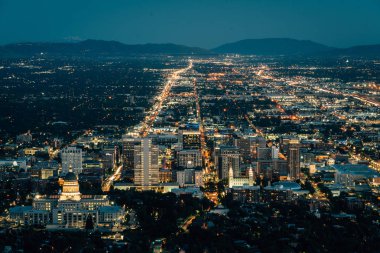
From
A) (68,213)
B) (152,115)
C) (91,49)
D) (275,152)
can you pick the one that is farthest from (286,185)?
(91,49)

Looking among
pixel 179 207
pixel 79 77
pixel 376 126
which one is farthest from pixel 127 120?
pixel 79 77

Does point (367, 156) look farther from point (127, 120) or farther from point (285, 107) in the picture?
point (285, 107)

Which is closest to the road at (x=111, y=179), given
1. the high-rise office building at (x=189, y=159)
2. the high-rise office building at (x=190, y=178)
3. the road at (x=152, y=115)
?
the road at (x=152, y=115)

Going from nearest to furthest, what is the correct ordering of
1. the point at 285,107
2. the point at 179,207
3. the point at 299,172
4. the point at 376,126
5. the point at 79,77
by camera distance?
the point at 179,207, the point at 299,172, the point at 376,126, the point at 285,107, the point at 79,77

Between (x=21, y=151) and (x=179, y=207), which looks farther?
(x=21, y=151)

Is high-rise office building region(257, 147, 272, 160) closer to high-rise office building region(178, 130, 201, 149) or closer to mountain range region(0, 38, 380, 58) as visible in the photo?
high-rise office building region(178, 130, 201, 149)

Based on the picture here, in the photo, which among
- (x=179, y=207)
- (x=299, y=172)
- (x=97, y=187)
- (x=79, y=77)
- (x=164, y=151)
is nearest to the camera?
(x=179, y=207)
